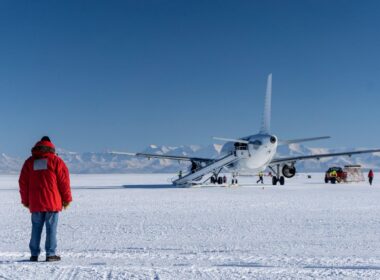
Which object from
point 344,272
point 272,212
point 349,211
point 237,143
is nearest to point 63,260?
point 344,272

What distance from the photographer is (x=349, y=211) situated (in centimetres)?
1678

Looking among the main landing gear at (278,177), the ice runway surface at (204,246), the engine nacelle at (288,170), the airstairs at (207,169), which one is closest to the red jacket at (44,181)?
the ice runway surface at (204,246)

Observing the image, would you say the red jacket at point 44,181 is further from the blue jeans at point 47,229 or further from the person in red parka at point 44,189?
the blue jeans at point 47,229

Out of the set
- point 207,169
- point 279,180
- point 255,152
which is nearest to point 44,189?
point 255,152

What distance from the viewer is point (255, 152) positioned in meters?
41.8

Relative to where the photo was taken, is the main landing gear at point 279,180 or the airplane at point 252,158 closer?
the airplane at point 252,158

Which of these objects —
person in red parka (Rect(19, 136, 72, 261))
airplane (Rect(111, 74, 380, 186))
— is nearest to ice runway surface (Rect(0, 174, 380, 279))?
person in red parka (Rect(19, 136, 72, 261))

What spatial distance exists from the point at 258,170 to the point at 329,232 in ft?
110

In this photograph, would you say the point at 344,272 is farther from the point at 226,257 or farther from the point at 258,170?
the point at 258,170

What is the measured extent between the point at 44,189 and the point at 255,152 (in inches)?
1388

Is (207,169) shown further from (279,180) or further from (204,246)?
(204,246)

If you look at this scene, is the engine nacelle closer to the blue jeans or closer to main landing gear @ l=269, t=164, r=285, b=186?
main landing gear @ l=269, t=164, r=285, b=186

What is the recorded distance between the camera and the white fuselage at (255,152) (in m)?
41.5

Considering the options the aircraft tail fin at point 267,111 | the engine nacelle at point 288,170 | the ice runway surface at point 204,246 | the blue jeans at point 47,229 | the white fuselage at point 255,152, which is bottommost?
the ice runway surface at point 204,246
